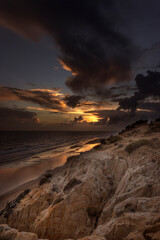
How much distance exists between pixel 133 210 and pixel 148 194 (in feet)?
4.46

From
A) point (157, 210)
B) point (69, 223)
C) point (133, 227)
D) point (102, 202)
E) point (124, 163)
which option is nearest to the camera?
point (133, 227)

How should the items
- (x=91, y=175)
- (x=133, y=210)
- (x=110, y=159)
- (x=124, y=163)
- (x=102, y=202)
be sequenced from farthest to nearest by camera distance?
(x=110, y=159) < (x=124, y=163) < (x=91, y=175) < (x=102, y=202) < (x=133, y=210)

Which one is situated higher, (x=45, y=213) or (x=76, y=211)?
(x=76, y=211)

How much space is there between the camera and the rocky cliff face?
3473 mm

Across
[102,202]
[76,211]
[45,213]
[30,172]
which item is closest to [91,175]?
[102,202]

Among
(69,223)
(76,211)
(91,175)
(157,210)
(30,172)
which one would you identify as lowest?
(30,172)

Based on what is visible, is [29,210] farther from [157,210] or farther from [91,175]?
[157,210]

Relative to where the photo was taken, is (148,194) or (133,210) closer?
(133,210)

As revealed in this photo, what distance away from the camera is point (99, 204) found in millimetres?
6188

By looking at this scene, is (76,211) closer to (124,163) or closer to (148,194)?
(148,194)

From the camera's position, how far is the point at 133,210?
3.96m

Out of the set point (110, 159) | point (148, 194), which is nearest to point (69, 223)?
point (148, 194)

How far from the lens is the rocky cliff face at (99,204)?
3.47 m

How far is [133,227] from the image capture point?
131 inches
